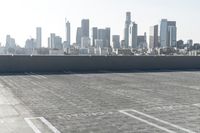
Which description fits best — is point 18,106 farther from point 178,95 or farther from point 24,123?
point 178,95

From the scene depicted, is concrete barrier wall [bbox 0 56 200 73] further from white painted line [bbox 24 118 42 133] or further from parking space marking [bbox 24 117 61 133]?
white painted line [bbox 24 118 42 133]

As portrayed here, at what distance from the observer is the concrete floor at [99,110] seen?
1118 cm

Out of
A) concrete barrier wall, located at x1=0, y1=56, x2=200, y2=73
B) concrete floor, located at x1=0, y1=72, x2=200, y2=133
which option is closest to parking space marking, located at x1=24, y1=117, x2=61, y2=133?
concrete floor, located at x1=0, y1=72, x2=200, y2=133

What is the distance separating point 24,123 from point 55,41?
17785 cm

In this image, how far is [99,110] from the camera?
1405 centimetres

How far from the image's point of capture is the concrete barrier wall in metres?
34.0

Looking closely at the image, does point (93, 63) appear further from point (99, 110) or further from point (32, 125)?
point (32, 125)

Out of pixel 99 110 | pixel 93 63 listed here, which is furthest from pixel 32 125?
pixel 93 63

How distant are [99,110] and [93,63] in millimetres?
22949

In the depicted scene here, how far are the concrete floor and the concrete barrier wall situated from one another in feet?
42.6

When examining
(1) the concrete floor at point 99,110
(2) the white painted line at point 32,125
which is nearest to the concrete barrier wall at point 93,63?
(1) the concrete floor at point 99,110

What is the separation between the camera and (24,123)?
11.7 metres

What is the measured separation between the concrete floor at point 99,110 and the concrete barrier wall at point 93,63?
13.0 metres

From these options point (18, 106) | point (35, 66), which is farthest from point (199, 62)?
point (18, 106)
